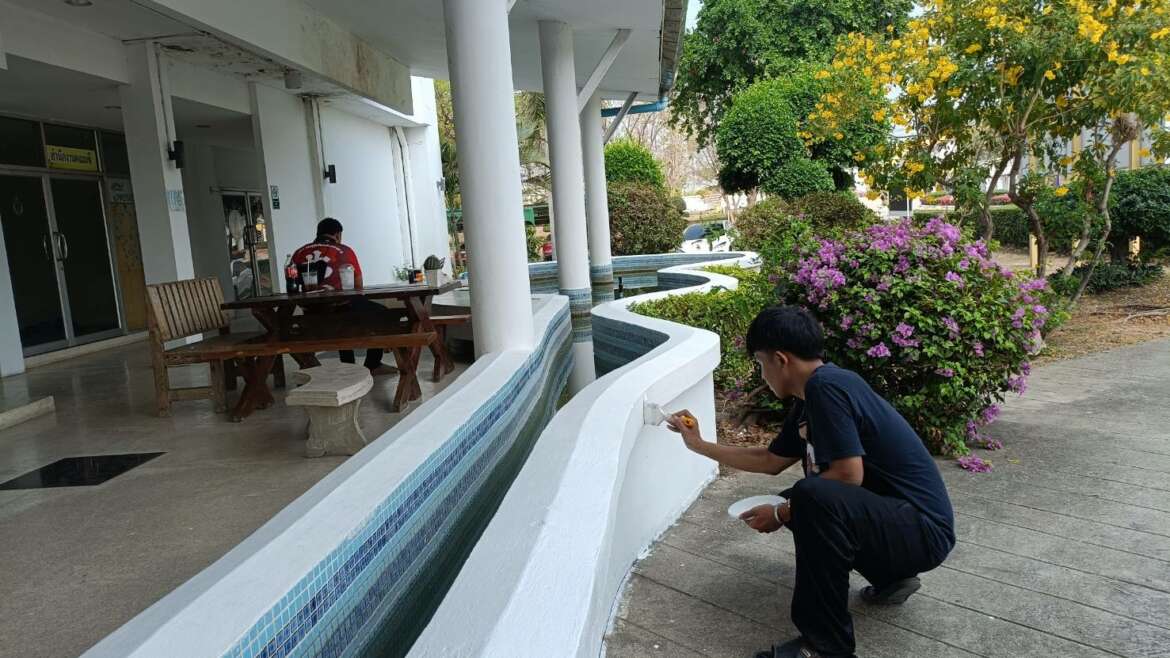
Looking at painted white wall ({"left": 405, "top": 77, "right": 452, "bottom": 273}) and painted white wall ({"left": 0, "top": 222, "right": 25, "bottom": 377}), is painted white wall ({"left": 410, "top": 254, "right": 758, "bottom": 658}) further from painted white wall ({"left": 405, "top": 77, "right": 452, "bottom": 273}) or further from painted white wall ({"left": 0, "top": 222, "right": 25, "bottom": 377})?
painted white wall ({"left": 405, "top": 77, "right": 452, "bottom": 273})

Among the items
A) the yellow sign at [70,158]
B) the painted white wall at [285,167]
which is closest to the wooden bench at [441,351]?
the painted white wall at [285,167]

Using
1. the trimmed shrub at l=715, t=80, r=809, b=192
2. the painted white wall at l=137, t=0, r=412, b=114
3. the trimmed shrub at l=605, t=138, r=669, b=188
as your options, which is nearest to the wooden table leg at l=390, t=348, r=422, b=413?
the painted white wall at l=137, t=0, r=412, b=114

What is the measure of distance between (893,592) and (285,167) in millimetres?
11008

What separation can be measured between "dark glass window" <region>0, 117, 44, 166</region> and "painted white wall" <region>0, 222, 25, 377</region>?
1.81 meters

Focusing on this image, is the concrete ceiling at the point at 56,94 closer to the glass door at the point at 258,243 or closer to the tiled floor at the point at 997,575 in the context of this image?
the glass door at the point at 258,243

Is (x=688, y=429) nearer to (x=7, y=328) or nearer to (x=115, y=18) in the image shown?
(x=115, y=18)

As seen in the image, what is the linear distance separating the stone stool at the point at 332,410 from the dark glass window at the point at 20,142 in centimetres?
722

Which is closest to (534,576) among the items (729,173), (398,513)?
(398,513)

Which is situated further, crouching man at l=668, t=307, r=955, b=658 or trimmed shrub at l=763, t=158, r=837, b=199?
trimmed shrub at l=763, t=158, r=837, b=199

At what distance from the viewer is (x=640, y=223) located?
691 inches

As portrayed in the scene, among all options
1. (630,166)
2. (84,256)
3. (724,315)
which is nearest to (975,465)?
(724,315)

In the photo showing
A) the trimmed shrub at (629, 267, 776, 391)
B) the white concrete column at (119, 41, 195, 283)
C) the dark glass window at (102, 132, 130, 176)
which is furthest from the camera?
the dark glass window at (102, 132, 130, 176)

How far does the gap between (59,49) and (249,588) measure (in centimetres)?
779

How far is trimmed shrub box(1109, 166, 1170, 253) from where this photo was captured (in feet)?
36.1
